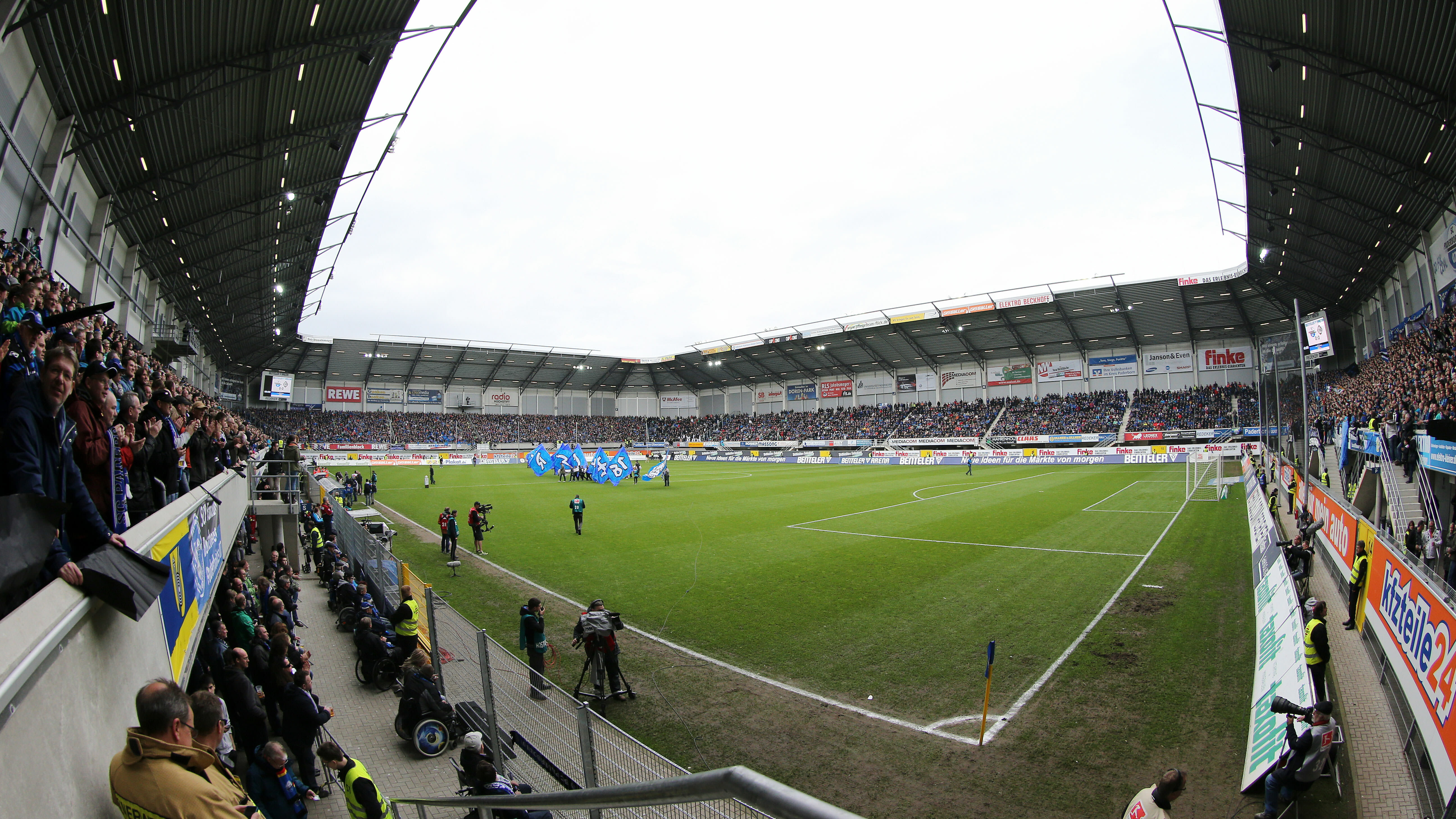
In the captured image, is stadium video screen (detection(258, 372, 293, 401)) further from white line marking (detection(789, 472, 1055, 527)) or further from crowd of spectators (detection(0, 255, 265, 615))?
crowd of spectators (detection(0, 255, 265, 615))

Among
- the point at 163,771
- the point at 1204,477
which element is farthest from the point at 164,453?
the point at 1204,477

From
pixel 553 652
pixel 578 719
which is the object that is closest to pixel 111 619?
pixel 578 719

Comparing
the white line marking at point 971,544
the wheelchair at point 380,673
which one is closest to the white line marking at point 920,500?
the white line marking at point 971,544

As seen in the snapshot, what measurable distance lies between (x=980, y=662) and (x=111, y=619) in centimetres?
963

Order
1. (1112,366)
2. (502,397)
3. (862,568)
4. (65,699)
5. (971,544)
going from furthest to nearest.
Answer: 1. (502,397)
2. (1112,366)
3. (971,544)
4. (862,568)
5. (65,699)

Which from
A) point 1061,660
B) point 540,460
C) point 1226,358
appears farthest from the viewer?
point 1226,358

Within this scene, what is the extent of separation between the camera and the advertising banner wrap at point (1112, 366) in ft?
191

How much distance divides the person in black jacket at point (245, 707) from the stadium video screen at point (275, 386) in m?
60.0

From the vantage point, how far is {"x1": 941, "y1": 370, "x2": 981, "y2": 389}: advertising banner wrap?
66062 millimetres

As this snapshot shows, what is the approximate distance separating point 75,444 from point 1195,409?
6435cm

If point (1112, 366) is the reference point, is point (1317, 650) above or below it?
below

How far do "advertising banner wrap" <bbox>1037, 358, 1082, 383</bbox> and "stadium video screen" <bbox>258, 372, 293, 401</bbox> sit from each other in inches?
2747

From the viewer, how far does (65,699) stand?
2.38 meters

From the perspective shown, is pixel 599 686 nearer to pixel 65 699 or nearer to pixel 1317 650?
pixel 65 699
